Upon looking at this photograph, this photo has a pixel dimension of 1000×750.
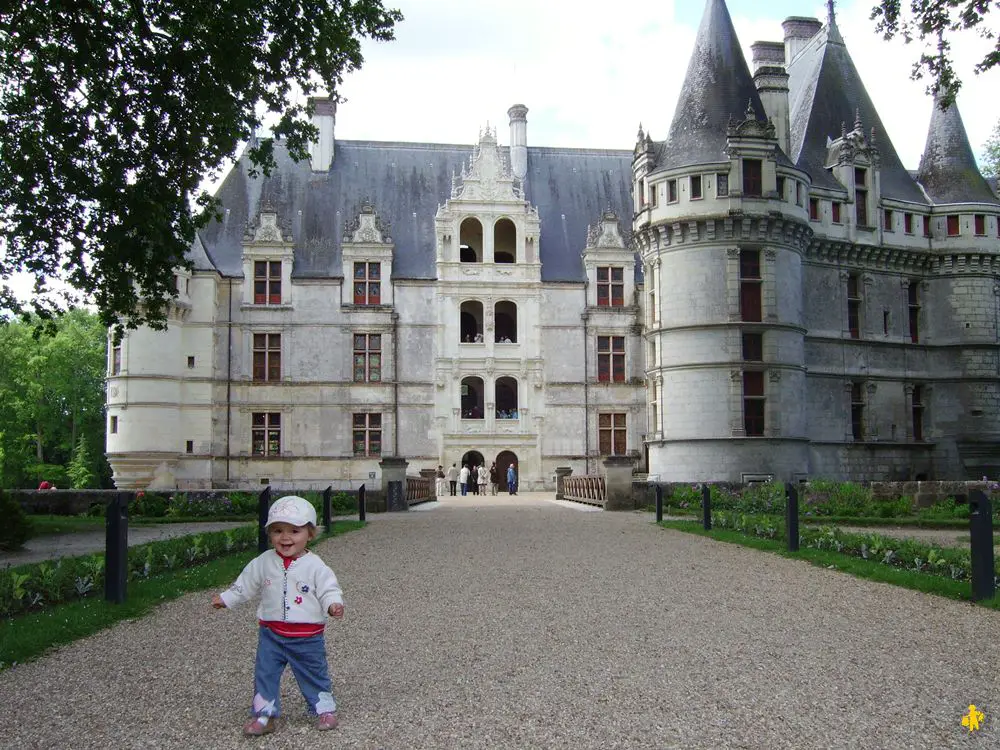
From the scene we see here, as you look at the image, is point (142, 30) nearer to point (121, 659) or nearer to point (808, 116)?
point (121, 659)

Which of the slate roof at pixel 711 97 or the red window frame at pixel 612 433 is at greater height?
the slate roof at pixel 711 97

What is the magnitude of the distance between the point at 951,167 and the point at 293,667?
40.6 m

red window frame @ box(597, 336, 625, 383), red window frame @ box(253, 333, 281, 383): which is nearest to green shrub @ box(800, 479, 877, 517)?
red window frame @ box(597, 336, 625, 383)

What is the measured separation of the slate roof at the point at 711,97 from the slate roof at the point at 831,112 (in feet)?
12.6

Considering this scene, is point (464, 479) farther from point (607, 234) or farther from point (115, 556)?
point (115, 556)

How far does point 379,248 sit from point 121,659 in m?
36.2

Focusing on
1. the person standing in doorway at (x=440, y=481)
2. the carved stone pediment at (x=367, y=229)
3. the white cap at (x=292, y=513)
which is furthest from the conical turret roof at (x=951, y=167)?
the white cap at (x=292, y=513)

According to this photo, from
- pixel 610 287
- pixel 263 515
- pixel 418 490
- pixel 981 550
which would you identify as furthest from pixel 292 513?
pixel 610 287

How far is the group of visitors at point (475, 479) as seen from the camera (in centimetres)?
3997

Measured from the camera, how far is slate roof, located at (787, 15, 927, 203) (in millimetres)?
39312

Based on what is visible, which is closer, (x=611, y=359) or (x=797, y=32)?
(x=611, y=359)

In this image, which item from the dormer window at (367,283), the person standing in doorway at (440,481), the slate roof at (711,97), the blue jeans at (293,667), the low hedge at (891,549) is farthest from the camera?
the dormer window at (367,283)

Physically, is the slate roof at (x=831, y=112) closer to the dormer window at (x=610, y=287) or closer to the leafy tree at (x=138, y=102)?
the dormer window at (x=610, y=287)
